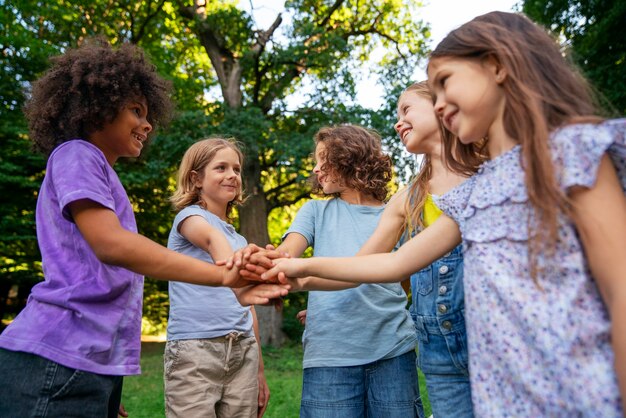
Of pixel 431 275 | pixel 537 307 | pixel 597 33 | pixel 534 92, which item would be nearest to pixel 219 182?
pixel 431 275

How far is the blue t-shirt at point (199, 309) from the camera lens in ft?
10.2

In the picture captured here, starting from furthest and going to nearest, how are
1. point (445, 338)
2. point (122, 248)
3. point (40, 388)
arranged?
point (445, 338)
point (122, 248)
point (40, 388)

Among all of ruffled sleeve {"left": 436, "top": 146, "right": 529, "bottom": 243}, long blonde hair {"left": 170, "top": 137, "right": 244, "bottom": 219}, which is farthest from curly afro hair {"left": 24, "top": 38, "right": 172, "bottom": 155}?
ruffled sleeve {"left": 436, "top": 146, "right": 529, "bottom": 243}

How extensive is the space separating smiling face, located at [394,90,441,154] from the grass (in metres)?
4.34

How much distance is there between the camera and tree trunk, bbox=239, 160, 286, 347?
42.7ft

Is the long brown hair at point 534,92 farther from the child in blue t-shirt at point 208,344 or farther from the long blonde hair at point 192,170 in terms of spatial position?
the long blonde hair at point 192,170

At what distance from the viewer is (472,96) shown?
5.86 feet

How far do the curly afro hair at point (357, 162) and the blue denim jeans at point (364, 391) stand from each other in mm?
955

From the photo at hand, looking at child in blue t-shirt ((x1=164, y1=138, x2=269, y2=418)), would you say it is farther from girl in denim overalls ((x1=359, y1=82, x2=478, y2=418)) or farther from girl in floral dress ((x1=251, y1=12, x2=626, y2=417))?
girl in floral dress ((x1=251, y1=12, x2=626, y2=417))

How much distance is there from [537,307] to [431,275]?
34.1 inches

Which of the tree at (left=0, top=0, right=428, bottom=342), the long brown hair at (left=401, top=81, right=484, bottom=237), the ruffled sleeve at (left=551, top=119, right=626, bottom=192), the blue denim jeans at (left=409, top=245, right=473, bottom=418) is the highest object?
the tree at (left=0, top=0, right=428, bottom=342)

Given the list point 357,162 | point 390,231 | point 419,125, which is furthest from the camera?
point 357,162

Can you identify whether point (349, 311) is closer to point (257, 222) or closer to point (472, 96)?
point (472, 96)

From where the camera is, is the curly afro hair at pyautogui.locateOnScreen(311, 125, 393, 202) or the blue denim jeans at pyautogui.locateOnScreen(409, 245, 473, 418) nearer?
the blue denim jeans at pyautogui.locateOnScreen(409, 245, 473, 418)
